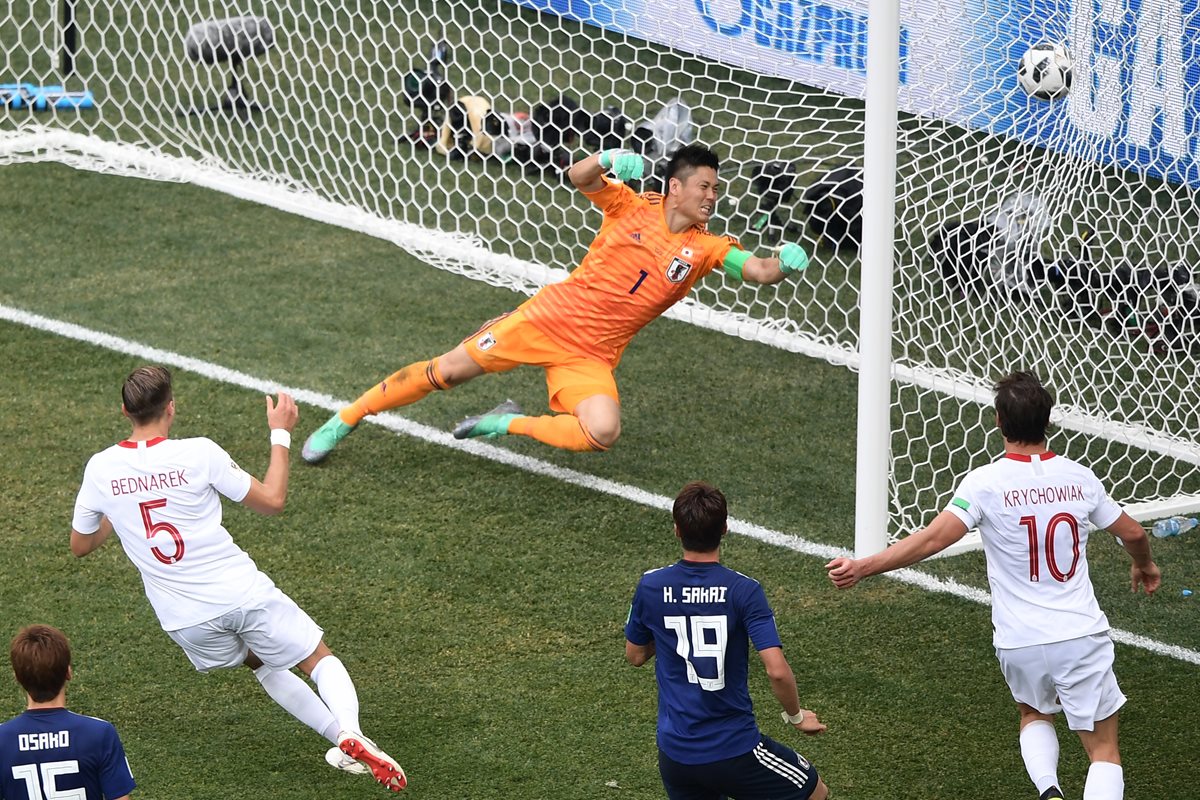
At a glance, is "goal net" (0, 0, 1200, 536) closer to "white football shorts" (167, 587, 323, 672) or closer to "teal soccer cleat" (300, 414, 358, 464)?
"teal soccer cleat" (300, 414, 358, 464)

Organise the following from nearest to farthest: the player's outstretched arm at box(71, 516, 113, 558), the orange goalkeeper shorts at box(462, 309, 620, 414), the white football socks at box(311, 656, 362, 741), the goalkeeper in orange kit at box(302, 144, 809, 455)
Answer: the player's outstretched arm at box(71, 516, 113, 558) < the white football socks at box(311, 656, 362, 741) < the goalkeeper in orange kit at box(302, 144, 809, 455) < the orange goalkeeper shorts at box(462, 309, 620, 414)

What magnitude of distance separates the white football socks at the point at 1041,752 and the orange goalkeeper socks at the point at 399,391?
3.23m

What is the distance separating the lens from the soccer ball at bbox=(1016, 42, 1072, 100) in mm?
6562

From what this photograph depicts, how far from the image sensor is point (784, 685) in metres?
4.16

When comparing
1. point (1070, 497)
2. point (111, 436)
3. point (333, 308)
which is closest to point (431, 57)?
point (333, 308)

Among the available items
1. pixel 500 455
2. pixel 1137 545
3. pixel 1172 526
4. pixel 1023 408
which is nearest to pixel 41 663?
pixel 1023 408

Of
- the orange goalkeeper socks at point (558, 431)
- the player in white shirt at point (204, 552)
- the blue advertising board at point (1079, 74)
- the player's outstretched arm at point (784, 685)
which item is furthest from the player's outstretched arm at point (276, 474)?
the blue advertising board at point (1079, 74)

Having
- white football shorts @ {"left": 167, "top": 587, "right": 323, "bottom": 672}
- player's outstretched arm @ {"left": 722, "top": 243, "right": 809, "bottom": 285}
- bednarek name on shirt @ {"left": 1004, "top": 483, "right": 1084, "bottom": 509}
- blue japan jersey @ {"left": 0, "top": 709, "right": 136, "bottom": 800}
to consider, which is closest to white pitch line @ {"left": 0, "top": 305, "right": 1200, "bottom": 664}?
player's outstretched arm @ {"left": 722, "top": 243, "right": 809, "bottom": 285}

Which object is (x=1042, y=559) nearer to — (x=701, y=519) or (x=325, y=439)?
(x=701, y=519)

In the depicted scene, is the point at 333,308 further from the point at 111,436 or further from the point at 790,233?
the point at 790,233

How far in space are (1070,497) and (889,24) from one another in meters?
2.04

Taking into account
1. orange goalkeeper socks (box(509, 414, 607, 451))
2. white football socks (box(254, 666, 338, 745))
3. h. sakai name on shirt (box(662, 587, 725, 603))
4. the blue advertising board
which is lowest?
white football socks (box(254, 666, 338, 745))

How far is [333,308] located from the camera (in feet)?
29.0

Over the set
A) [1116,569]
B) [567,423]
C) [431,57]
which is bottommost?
[1116,569]
